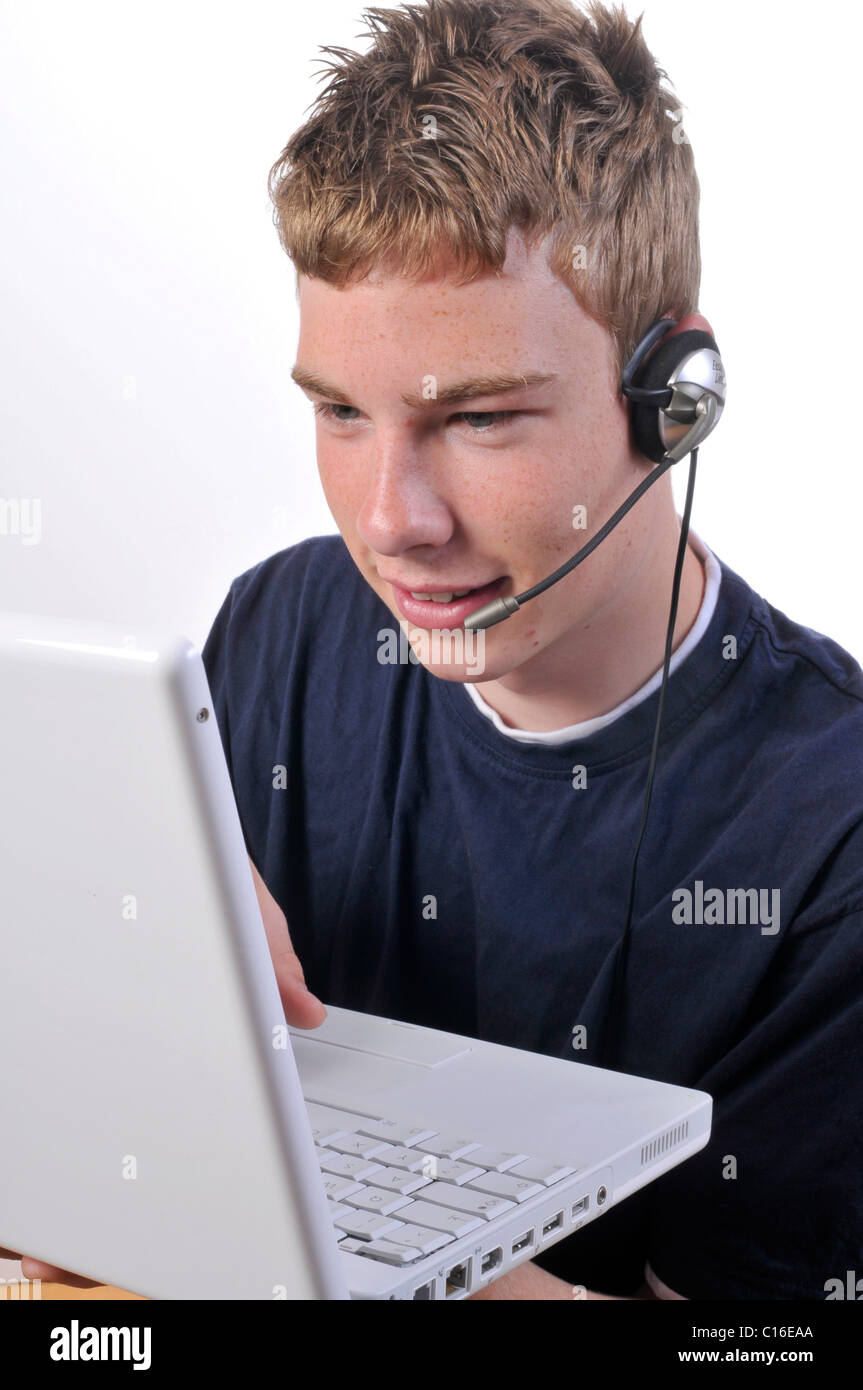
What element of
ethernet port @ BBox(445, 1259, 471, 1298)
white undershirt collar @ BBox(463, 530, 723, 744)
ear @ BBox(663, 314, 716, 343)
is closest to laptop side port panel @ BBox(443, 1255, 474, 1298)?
ethernet port @ BBox(445, 1259, 471, 1298)

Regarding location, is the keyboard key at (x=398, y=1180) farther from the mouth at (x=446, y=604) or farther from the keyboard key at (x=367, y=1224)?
the mouth at (x=446, y=604)

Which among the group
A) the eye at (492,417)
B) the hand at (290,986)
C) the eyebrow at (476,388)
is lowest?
the hand at (290,986)

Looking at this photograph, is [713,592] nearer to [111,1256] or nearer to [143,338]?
[111,1256]

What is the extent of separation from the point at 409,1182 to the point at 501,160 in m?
0.69

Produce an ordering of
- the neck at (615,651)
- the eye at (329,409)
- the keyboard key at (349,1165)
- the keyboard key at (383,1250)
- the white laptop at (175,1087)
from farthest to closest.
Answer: the neck at (615,651) < the eye at (329,409) < the keyboard key at (349,1165) < the keyboard key at (383,1250) < the white laptop at (175,1087)

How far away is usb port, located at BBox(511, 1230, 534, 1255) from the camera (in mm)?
722

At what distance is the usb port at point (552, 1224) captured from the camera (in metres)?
0.74

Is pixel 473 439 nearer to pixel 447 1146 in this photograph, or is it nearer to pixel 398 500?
pixel 398 500

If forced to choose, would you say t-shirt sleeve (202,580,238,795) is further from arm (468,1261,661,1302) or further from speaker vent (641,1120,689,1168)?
speaker vent (641,1120,689,1168)

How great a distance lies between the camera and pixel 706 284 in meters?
1.90

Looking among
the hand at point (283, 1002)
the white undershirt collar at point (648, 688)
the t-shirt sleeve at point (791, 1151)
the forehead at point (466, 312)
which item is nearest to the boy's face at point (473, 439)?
the forehead at point (466, 312)

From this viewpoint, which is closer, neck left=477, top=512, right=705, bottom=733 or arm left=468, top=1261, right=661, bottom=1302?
arm left=468, top=1261, right=661, bottom=1302

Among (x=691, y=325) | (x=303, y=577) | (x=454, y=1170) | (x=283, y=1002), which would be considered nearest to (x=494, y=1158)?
(x=454, y=1170)

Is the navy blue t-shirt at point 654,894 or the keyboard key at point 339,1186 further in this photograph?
the navy blue t-shirt at point 654,894
